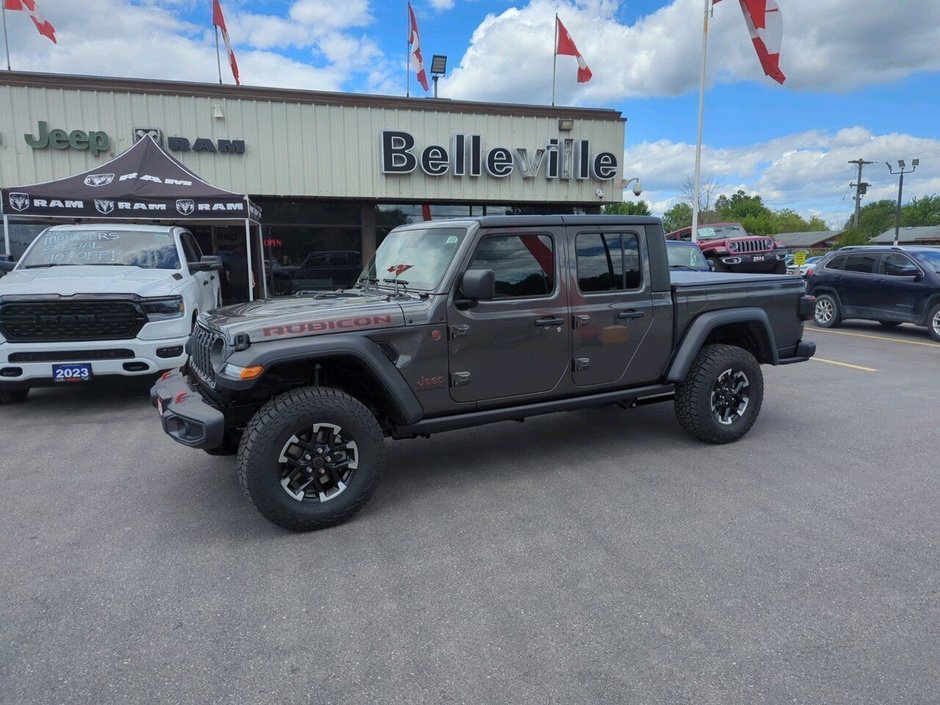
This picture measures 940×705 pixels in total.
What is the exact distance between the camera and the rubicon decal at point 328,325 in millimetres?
3582

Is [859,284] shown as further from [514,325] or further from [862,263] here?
[514,325]

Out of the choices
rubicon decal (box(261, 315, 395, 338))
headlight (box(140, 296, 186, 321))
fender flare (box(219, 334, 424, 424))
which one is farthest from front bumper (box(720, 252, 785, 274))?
rubicon decal (box(261, 315, 395, 338))

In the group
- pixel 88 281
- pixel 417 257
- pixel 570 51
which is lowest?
pixel 88 281

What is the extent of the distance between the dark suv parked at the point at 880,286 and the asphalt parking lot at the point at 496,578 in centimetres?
706

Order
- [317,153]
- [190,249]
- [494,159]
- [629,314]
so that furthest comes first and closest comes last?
[494,159]
[317,153]
[190,249]
[629,314]

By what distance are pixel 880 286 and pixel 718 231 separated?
7277 millimetres

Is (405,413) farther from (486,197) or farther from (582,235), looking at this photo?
(486,197)

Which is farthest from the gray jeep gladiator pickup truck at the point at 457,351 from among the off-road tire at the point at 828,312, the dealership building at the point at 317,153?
the dealership building at the point at 317,153

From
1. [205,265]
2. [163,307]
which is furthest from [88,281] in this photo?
[205,265]

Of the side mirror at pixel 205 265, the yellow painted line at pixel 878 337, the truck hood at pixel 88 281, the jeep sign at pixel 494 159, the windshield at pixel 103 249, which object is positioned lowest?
the yellow painted line at pixel 878 337

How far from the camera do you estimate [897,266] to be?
11.5m

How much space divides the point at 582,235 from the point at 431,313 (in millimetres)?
1395

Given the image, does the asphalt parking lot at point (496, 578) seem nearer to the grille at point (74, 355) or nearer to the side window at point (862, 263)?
the grille at point (74, 355)

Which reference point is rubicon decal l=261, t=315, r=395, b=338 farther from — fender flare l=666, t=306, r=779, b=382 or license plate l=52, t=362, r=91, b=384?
license plate l=52, t=362, r=91, b=384
